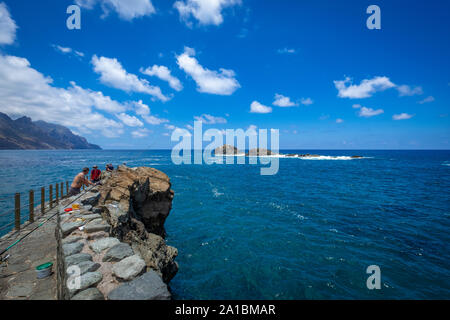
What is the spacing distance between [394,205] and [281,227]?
1446cm

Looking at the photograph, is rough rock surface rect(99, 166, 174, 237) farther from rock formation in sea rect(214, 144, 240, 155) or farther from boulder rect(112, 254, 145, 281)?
rock formation in sea rect(214, 144, 240, 155)

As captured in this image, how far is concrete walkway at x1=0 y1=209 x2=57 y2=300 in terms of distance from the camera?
16.4 feet

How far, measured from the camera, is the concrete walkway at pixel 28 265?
16.4 feet

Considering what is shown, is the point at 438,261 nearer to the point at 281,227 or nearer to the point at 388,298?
the point at 388,298

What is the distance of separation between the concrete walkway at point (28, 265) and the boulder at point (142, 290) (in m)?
2.83

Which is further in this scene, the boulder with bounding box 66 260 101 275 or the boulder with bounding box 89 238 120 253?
the boulder with bounding box 89 238 120 253

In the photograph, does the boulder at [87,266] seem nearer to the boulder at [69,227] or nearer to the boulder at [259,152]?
the boulder at [69,227]

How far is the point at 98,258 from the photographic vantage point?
5012mm

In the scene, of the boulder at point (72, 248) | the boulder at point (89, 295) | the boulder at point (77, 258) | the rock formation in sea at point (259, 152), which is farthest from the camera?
the rock formation in sea at point (259, 152)

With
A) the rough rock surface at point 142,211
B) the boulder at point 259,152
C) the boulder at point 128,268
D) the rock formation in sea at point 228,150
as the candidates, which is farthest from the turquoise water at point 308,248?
the rock formation in sea at point 228,150

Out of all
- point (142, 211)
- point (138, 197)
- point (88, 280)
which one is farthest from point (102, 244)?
point (142, 211)

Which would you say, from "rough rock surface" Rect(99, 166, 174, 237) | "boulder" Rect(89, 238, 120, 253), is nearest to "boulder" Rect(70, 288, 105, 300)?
"boulder" Rect(89, 238, 120, 253)

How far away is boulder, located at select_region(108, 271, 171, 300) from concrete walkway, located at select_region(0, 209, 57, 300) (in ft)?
9.28
